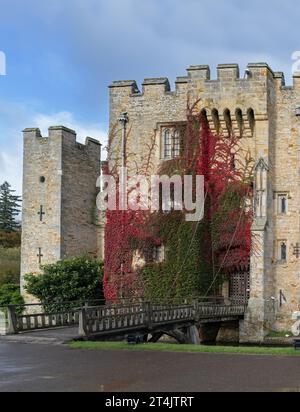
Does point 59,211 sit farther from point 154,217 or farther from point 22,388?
point 22,388

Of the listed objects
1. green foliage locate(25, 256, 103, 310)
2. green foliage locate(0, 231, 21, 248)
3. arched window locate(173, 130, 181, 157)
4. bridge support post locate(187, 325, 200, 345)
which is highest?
arched window locate(173, 130, 181, 157)

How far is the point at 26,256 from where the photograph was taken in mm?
33969

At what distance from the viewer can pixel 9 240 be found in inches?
2288

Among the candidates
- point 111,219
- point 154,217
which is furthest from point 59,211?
point 154,217

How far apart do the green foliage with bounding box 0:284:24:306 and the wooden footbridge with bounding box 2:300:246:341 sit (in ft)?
31.2

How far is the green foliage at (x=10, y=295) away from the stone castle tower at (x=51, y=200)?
27.4 inches

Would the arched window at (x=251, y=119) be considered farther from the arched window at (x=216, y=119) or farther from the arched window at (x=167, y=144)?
the arched window at (x=167, y=144)

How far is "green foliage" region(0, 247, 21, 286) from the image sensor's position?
3949 centimetres

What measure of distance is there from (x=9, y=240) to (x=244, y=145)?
30.7m

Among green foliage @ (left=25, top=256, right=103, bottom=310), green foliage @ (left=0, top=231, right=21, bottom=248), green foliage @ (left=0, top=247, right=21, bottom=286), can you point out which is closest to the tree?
green foliage @ (left=0, top=231, right=21, bottom=248)

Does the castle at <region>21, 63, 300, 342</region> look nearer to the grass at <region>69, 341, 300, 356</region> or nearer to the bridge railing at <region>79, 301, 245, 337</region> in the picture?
the bridge railing at <region>79, 301, 245, 337</region>

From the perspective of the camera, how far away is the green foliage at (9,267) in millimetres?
39487

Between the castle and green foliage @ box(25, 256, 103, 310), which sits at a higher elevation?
the castle
